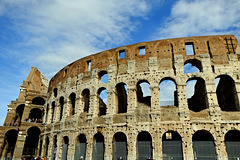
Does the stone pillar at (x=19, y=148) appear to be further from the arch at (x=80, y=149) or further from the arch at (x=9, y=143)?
the arch at (x=80, y=149)

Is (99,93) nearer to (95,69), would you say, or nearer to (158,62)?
(95,69)

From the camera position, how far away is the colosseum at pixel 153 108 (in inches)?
506

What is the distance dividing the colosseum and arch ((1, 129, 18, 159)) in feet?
11.6

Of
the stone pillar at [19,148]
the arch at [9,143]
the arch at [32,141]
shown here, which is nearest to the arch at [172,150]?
the stone pillar at [19,148]

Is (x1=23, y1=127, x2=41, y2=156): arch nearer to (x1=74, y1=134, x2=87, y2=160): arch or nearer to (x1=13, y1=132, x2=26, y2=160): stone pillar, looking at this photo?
(x1=13, y1=132, x2=26, y2=160): stone pillar

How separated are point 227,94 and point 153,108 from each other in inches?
243

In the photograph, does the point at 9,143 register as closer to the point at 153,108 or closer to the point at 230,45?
the point at 153,108

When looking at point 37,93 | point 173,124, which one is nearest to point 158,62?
point 173,124

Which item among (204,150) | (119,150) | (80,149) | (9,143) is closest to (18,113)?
(9,143)

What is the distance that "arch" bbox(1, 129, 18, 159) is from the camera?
22125 millimetres

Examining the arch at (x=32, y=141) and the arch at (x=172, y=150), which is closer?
the arch at (x=172, y=150)

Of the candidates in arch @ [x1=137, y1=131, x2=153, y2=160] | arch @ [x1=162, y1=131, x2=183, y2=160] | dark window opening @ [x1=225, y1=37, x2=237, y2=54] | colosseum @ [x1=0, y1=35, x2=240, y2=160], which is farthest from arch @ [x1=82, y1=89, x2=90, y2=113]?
dark window opening @ [x1=225, y1=37, x2=237, y2=54]

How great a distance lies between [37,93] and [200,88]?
20.6 metres

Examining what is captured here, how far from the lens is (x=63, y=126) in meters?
17.7
